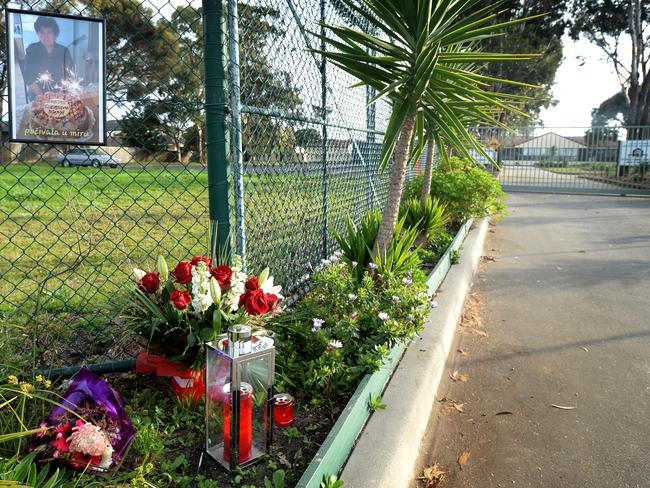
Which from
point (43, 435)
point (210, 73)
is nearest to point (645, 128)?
point (210, 73)

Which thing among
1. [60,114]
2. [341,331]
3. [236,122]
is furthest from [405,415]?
[60,114]

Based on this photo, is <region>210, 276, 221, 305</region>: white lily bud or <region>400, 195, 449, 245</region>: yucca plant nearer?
<region>210, 276, 221, 305</region>: white lily bud

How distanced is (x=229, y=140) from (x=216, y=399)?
1.45 meters

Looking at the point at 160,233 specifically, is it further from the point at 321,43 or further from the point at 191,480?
the point at 191,480

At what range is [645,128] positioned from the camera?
2067cm

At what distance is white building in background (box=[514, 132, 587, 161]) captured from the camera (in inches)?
870

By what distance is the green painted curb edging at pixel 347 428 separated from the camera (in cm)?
195

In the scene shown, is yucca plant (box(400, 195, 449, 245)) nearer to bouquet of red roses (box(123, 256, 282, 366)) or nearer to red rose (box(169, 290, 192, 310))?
bouquet of red roses (box(123, 256, 282, 366))

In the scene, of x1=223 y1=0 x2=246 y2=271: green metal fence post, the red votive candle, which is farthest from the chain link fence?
the red votive candle

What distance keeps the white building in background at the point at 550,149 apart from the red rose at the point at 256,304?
21.9 metres

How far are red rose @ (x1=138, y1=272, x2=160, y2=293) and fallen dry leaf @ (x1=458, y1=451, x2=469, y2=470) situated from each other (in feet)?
6.00

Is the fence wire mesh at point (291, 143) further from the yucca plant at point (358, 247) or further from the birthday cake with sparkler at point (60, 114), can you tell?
the birthday cake with sparkler at point (60, 114)

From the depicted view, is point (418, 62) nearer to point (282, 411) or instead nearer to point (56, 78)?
point (56, 78)

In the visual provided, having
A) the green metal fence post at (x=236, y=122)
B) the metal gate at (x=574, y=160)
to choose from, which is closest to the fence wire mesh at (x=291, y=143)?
the green metal fence post at (x=236, y=122)
